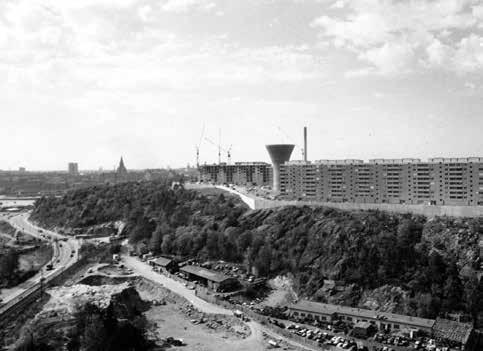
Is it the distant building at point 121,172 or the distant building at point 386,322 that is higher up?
the distant building at point 121,172

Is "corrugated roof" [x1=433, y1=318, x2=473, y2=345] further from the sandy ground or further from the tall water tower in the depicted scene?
the tall water tower

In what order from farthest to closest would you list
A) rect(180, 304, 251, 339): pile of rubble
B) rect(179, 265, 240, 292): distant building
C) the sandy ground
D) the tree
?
the tree < rect(179, 265, 240, 292): distant building < the sandy ground < rect(180, 304, 251, 339): pile of rubble

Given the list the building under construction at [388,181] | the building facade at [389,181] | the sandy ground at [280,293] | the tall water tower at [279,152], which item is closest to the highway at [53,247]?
the sandy ground at [280,293]

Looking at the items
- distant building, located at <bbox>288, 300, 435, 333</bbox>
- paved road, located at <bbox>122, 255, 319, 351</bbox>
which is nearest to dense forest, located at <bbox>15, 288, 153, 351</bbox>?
paved road, located at <bbox>122, 255, 319, 351</bbox>

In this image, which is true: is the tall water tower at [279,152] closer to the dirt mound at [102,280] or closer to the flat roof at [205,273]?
the flat roof at [205,273]

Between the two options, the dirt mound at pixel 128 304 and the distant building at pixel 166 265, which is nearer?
the dirt mound at pixel 128 304

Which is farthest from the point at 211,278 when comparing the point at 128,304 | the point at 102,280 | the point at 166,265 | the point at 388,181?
the point at 388,181

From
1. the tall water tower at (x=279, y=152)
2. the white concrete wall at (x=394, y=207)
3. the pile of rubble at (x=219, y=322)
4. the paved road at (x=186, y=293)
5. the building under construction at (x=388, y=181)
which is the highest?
the tall water tower at (x=279, y=152)
